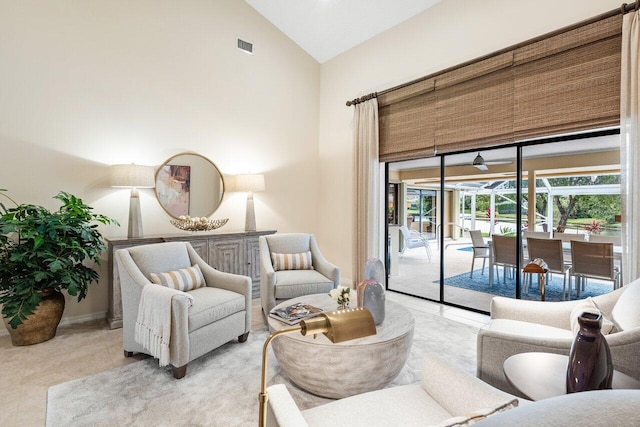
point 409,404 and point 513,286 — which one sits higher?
point 409,404

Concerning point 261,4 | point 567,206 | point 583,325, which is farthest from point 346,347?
point 261,4

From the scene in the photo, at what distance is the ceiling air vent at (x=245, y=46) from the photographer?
15.6ft

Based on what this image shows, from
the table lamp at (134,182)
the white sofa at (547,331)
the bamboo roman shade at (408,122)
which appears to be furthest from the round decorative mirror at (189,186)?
the white sofa at (547,331)

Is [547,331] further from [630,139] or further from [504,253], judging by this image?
[504,253]

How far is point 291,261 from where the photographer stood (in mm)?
3820

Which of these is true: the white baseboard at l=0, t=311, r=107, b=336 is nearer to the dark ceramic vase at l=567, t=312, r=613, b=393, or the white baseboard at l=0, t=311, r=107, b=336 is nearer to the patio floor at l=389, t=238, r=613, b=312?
the patio floor at l=389, t=238, r=613, b=312

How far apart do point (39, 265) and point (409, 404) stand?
330 centimetres

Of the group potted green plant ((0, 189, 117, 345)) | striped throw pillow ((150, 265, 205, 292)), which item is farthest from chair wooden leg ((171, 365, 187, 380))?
potted green plant ((0, 189, 117, 345))

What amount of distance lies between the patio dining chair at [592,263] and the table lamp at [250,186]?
3765mm

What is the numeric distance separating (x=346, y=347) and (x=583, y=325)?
117cm

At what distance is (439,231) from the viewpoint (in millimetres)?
4402

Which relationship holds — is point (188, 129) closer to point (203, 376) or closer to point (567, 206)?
point (203, 376)

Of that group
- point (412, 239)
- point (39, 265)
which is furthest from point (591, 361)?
point (412, 239)

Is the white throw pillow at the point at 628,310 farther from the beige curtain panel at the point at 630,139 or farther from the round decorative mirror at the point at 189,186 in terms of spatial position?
the round decorative mirror at the point at 189,186
